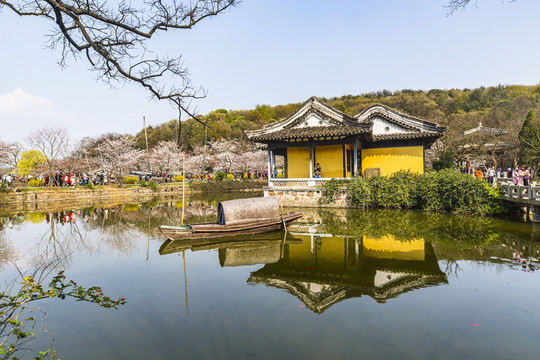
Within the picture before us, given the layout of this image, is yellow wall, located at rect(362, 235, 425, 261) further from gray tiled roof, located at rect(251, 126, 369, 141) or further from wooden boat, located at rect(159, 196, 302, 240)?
gray tiled roof, located at rect(251, 126, 369, 141)

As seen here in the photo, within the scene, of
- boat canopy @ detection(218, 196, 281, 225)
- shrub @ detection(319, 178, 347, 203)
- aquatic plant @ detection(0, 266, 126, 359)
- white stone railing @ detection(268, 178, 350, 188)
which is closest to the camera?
aquatic plant @ detection(0, 266, 126, 359)

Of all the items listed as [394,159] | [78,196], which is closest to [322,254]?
[394,159]

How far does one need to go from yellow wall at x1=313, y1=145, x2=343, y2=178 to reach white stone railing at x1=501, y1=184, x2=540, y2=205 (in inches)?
360

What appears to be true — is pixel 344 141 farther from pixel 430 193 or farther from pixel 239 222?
pixel 239 222

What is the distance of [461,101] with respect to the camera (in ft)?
214

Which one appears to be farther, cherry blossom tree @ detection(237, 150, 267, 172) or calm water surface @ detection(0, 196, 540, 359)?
cherry blossom tree @ detection(237, 150, 267, 172)

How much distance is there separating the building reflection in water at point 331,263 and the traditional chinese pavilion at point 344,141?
990 centimetres

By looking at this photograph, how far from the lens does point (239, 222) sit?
36.0 ft

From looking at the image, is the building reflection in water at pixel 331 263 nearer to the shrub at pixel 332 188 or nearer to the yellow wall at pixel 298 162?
the shrub at pixel 332 188

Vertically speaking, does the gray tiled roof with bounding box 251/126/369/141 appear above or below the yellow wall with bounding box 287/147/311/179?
above

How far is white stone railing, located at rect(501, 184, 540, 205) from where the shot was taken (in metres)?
11.4

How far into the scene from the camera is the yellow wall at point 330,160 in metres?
20.9

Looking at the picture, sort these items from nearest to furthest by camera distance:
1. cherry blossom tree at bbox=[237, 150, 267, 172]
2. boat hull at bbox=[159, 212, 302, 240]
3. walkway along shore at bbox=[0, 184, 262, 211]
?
boat hull at bbox=[159, 212, 302, 240]
walkway along shore at bbox=[0, 184, 262, 211]
cherry blossom tree at bbox=[237, 150, 267, 172]

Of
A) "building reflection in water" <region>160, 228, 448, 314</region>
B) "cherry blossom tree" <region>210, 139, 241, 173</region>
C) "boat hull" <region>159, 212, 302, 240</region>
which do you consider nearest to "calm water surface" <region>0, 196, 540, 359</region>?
"building reflection in water" <region>160, 228, 448, 314</region>
